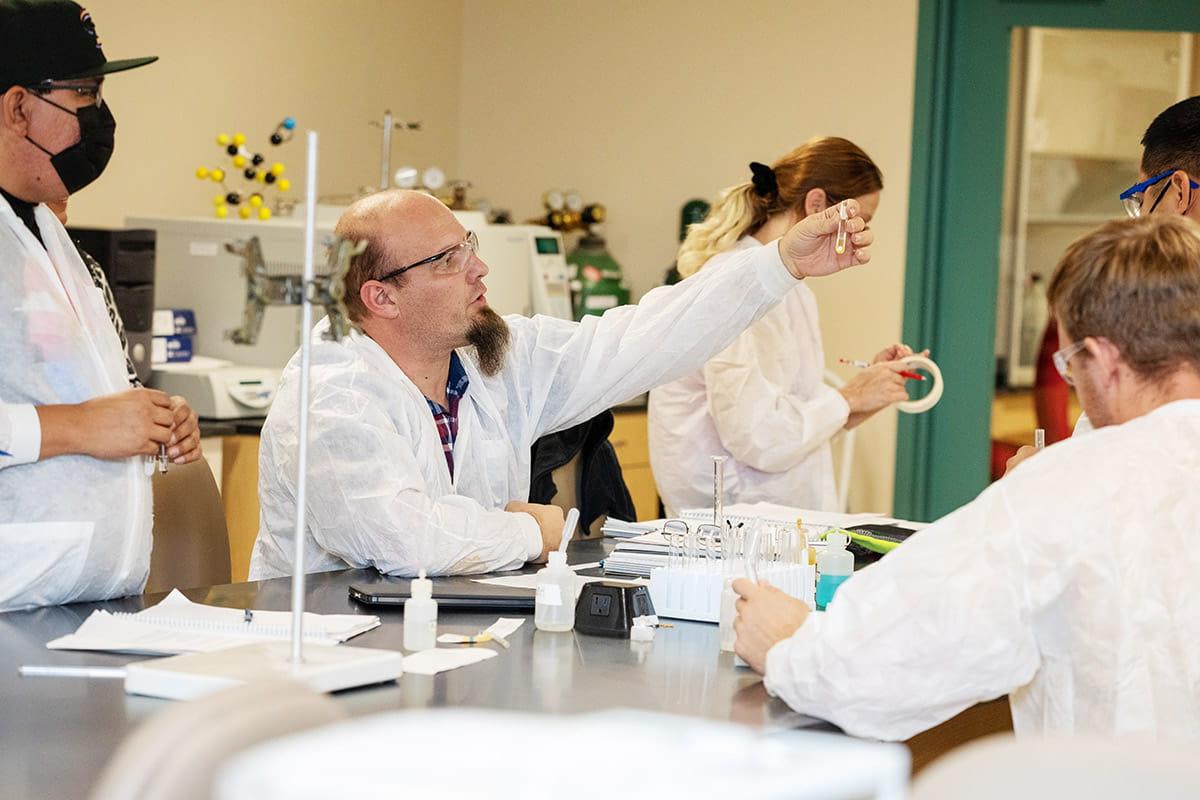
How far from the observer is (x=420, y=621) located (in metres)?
1.81

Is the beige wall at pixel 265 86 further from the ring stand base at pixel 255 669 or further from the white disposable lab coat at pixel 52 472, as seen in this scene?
the ring stand base at pixel 255 669

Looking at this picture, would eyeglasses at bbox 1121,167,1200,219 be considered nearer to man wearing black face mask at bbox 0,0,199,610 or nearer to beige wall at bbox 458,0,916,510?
man wearing black face mask at bbox 0,0,199,610

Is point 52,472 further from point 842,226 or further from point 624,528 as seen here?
point 842,226

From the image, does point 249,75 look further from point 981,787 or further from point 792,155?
point 981,787

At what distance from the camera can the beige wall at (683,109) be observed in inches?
181

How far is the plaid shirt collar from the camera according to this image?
251 cm

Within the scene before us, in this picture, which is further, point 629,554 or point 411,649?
point 629,554

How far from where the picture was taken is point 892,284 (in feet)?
15.0

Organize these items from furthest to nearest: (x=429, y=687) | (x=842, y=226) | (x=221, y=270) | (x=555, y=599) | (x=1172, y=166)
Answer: (x=221, y=270), (x=1172, y=166), (x=842, y=226), (x=555, y=599), (x=429, y=687)

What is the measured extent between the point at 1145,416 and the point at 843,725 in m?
0.45

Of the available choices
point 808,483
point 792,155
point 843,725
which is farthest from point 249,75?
point 843,725

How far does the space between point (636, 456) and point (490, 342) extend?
2.10 metres

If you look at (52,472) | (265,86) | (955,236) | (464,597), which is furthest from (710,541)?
(265,86)

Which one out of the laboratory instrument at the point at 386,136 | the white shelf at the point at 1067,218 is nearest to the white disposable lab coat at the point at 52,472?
the laboratory instrument at the point at 386,136
